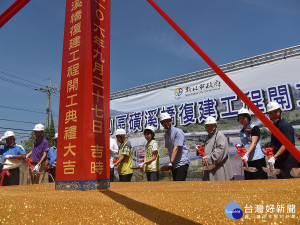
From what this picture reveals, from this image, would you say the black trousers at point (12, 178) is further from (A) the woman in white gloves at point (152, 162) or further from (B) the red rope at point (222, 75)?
(B) the red rope at point (222, 75)

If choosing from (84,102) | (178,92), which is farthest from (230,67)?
(84,102)

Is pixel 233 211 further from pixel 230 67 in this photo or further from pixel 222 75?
pixel 230 67

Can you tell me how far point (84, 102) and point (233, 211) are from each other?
948mm

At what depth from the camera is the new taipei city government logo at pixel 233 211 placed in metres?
0.60

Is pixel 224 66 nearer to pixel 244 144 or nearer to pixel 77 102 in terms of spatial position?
pixel 244 144

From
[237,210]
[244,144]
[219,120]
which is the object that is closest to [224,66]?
[219,120]

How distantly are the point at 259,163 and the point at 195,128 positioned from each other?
2.23 meters

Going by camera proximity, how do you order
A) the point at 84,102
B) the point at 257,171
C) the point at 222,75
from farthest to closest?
the point at 257,171 → the point at 84,102 → the point at 222,75

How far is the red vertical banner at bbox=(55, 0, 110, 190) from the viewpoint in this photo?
128 centimetres

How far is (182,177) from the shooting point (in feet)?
8.04

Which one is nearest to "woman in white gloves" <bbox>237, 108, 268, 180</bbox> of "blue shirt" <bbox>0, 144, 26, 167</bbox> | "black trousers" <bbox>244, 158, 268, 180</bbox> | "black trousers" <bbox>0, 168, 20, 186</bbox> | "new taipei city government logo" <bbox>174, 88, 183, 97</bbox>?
"black trousers" <bbox>244, 158, 268, 180</bbox>

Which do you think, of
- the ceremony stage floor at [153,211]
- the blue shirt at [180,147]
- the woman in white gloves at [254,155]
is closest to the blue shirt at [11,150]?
the blue shirt at [180,147]

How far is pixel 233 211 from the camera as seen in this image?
618 millimetres

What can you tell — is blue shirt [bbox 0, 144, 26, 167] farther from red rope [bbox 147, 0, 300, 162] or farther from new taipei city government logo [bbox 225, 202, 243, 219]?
new taipei city government logo [bbox 225, 202, 243, 219]
